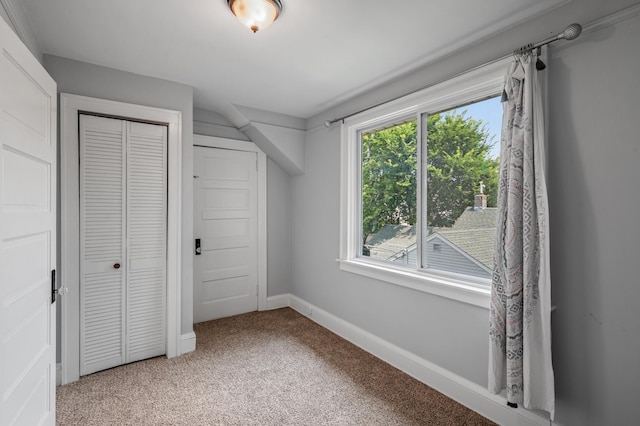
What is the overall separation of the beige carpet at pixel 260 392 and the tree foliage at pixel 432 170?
128 centimetres

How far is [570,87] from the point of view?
163cm

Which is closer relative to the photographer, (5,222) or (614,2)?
(5,222)

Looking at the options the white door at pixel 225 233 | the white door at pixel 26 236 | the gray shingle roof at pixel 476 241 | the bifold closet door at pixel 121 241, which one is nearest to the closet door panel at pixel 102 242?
the bifold closet door at pixel 121 241

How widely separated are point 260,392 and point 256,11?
8.16 feet

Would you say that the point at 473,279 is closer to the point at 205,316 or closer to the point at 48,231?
the point at 48,231

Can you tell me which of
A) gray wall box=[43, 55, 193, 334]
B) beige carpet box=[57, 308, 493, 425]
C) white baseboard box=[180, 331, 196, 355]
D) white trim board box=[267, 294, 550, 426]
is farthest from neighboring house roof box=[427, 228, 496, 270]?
white baseboard box=[180, 331, 196, 355]

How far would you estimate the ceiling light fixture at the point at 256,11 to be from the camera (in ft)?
5.22

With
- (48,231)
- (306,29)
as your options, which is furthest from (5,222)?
(306,29)

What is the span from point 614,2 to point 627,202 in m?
0.97

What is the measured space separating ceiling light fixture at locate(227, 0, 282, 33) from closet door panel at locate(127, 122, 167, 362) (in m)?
1.43

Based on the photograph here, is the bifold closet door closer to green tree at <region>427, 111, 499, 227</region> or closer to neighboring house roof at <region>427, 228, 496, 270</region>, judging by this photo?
green tree at <region>427, 111, 499, 227</region>

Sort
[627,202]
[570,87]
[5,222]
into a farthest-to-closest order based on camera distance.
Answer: [570,87]
[627,202]
[5,222]

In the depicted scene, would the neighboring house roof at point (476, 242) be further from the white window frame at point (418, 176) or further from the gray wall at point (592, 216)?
the gray wall at point (592, 216)

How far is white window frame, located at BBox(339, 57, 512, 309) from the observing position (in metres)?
2.03
